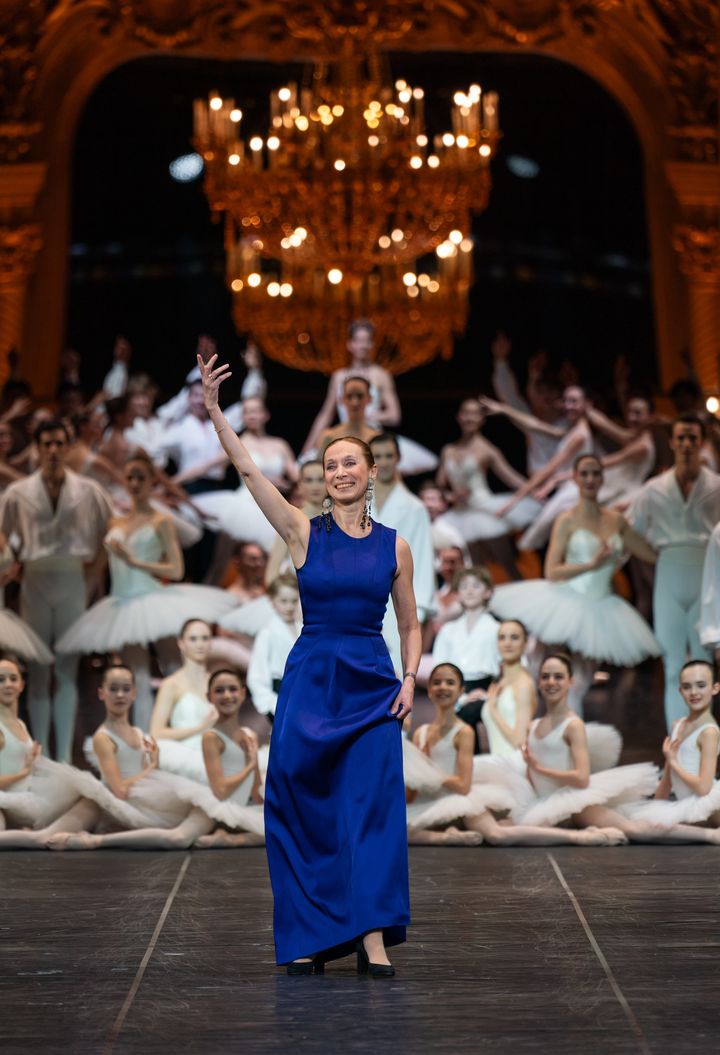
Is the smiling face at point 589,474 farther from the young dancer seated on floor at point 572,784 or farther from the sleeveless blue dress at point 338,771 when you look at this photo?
the sleeveless blue dress at point 338,771

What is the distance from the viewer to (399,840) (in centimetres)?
424

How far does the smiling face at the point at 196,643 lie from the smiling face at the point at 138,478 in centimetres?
101

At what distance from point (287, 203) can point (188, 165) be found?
13.6 feet

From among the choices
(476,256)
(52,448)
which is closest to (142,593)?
(52,448)

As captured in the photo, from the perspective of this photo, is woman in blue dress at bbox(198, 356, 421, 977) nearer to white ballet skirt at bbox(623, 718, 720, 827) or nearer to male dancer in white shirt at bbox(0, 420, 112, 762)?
white ballet skirt at bbox(623, 718, 720, 827)

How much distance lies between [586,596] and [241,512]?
2724 millimetres

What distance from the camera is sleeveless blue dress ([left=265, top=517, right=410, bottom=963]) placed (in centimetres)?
420

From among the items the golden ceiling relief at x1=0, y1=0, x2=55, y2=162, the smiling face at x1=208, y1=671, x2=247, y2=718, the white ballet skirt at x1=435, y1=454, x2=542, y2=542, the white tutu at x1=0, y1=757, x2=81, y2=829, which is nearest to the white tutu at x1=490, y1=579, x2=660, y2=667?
the smiling face at x1=208, y1=671, x2=247, y2=718

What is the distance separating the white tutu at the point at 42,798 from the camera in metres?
6.16

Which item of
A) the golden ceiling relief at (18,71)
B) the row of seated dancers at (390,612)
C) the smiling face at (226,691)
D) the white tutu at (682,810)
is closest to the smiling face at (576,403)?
the row of seated dancers at (390,612)

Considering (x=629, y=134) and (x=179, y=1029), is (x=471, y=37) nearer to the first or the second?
(x=629, y=134)

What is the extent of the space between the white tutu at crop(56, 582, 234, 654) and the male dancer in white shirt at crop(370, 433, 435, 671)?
90 cm

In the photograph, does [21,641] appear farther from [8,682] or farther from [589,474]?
[589,474]

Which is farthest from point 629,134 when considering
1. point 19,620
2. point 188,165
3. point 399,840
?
point 399,840
